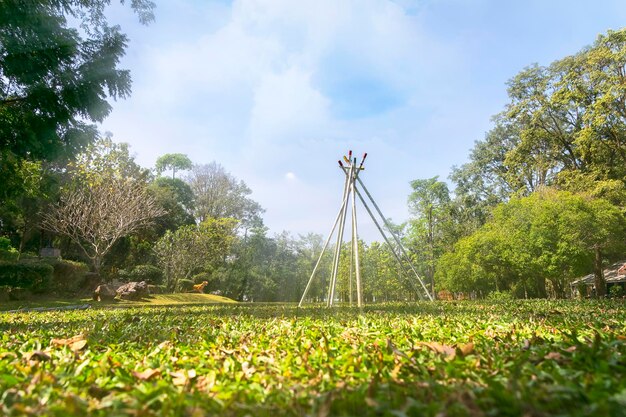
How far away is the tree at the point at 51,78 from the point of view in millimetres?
6691

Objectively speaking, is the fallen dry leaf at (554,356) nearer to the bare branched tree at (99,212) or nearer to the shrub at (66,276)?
the shrub at (66,276)

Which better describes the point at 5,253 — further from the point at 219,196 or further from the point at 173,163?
the point at 173,163

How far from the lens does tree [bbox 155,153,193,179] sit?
3616cm

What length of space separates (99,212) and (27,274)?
188 inches

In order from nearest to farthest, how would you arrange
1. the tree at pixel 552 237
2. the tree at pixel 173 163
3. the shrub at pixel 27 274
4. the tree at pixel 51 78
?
the tree at pixel 51 78 < the shrub at pixel 27 274 < the tree at pixel 552 237 < the tree at pixel 173 163

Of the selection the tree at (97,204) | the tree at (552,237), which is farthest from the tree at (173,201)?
the tree at (552,237)

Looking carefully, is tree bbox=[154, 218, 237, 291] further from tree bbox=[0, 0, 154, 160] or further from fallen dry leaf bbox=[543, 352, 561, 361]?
fallen dry leaf bbox=[543, 352, 561, 361]

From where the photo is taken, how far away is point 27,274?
40.3 feet

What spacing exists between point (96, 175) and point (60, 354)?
17.0 metres

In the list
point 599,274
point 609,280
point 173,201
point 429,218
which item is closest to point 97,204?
point 173,201

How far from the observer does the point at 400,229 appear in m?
30.5

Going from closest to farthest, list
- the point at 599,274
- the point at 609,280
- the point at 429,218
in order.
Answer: the point at 599,274, the point at 609,280, the point at 429,218

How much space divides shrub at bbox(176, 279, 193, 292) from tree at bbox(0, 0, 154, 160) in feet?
43.8

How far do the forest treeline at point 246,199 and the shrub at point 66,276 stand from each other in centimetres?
5
